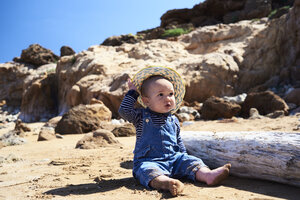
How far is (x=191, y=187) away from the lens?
215 centimetres

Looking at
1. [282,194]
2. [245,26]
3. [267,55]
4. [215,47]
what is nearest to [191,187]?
[282,194]

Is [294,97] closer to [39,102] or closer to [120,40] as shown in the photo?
[39,102]

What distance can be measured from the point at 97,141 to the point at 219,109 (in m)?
4.32

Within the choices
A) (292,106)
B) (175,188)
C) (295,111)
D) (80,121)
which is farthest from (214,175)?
(292,106)

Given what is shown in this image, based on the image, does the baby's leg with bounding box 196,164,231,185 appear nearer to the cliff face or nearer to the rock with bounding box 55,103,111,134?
the rock with bounding box 55,103,111,134

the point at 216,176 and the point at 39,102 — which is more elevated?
the point at 39,102

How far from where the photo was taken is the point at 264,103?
7598 mm

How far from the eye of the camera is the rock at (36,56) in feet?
65.1

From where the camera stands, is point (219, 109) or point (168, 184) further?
point (219, 109)


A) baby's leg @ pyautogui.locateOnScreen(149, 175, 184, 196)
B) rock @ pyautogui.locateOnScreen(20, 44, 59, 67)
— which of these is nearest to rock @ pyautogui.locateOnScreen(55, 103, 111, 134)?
baby's leg @ pyautogui.locateOnScreen(149, 175, 184, 196)

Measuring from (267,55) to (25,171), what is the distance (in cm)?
1079

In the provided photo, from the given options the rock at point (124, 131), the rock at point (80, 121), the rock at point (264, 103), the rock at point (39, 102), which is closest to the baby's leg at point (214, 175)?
the rock at point (124, 131)

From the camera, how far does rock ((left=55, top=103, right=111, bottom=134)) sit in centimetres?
690

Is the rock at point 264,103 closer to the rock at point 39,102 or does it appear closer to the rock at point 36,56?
the rock at point 39,102
